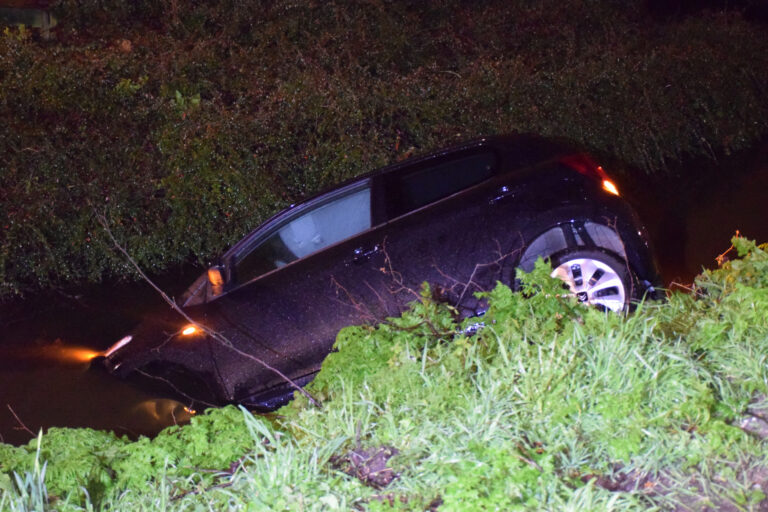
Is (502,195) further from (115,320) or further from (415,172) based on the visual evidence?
(115,320)

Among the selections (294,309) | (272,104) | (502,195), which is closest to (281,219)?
(294,309)

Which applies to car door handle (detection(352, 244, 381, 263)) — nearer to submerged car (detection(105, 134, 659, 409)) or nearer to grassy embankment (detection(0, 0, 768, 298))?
submerged car (detection(105, 134, 659, 409))

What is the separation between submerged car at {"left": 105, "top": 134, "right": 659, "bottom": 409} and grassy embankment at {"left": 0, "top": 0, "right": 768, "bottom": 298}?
3696 mm

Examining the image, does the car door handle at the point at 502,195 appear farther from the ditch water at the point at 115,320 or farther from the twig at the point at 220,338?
the ditch water at the point at 115,320

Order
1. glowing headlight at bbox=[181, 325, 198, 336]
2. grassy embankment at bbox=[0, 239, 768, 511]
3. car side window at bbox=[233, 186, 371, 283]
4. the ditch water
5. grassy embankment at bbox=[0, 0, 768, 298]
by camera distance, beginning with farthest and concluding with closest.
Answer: grassy embankment at bbox=[0, 0, 768, 298] → car side window at bbox=[233, 186, 371, 283] → the ditch water → glowing headlight at bbox=[181, 325, 198, 336] → grassy embankment at bbox=[0, 239, 768, 511]

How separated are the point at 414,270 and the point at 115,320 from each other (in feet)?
11.7

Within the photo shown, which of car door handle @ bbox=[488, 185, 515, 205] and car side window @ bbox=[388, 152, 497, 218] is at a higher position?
car side window @ bbox=[388, 152, 497, 218]

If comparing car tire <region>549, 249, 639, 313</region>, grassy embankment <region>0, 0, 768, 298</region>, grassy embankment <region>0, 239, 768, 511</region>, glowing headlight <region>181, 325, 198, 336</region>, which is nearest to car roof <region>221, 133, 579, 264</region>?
glowing headlight <region>181, 325, 198, 336</region>

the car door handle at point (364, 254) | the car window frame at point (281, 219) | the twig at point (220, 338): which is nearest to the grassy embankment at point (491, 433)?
the twig at point (220, 338)

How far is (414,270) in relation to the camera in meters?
5.36

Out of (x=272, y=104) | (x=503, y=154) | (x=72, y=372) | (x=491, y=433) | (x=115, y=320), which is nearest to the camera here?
(x=491, y=433)

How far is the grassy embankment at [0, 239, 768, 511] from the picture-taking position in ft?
9.30

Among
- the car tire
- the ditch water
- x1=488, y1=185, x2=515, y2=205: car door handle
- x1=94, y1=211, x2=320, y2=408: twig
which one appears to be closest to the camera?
x1=94, y1=211, x2=320, y2=408: twig

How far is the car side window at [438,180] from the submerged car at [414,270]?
0.09m
